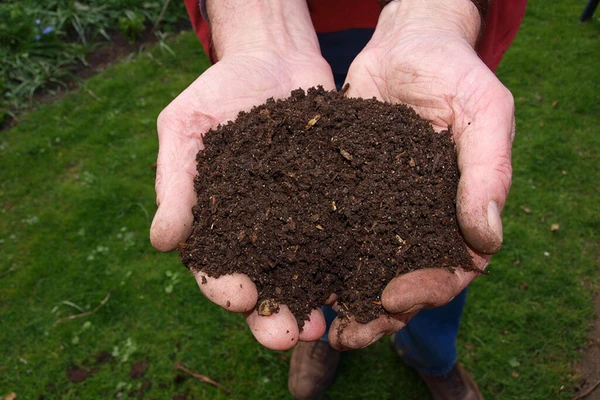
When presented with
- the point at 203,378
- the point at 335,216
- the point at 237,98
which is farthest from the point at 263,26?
the point at 203,378

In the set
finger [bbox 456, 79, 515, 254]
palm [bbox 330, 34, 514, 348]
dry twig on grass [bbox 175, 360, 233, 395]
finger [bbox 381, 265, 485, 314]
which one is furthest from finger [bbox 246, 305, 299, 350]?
dry twig on grass [bbox 175, 360, 233, 395]

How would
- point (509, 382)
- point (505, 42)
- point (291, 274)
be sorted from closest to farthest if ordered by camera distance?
point (291, 274)
point (505, 42)
point (509, 382)

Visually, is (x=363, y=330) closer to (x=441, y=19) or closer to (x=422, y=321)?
(x=422, y=321)

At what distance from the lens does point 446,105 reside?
192cm

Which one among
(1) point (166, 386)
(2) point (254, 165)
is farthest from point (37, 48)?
(2) point (254, 165)

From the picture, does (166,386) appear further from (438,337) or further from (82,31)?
(82,31)

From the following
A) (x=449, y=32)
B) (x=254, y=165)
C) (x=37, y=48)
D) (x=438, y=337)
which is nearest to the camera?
(x=254, y=165)

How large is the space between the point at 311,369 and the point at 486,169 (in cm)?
188

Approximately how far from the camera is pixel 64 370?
317cm

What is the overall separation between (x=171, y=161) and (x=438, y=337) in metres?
1.77

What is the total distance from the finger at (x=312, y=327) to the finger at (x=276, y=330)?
2.4 inches

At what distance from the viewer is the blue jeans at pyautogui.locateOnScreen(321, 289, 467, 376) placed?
8.39ft

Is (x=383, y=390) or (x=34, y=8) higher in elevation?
(x=34, y=8)

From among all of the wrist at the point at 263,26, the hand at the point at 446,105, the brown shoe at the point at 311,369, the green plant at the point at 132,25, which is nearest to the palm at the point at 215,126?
the wrist at the point at 263,26
